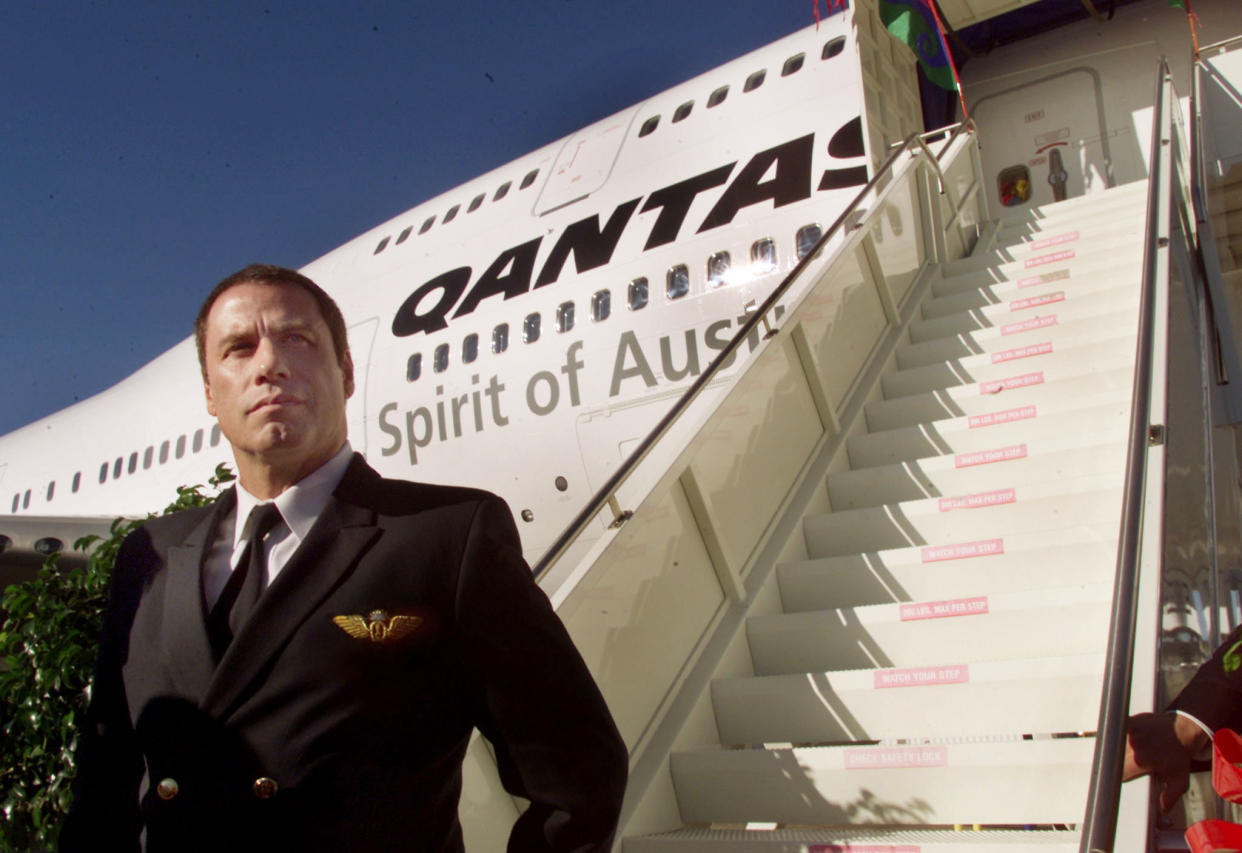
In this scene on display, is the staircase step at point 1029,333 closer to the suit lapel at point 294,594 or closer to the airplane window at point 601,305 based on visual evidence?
the airplane window at point 601,305

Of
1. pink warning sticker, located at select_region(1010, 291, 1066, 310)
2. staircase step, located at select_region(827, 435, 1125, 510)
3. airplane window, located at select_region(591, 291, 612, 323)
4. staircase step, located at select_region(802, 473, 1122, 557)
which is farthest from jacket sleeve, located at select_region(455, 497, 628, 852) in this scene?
airplane window, located at select_region(591, 291, 612, 323)

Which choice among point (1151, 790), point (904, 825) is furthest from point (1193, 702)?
point (904, 825)

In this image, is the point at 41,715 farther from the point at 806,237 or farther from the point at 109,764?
the point at 806,237

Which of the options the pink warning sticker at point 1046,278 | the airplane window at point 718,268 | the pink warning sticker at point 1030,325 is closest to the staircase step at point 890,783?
the pink warning sticker at point 1030,325

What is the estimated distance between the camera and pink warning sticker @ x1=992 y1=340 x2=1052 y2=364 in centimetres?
455

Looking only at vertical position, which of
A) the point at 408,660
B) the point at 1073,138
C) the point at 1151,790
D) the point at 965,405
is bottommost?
the point at 1151,790

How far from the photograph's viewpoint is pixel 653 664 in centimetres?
298

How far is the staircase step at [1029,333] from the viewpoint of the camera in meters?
4.66

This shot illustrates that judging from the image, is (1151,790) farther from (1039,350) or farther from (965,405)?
(1039,350)

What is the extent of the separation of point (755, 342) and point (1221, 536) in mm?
1962

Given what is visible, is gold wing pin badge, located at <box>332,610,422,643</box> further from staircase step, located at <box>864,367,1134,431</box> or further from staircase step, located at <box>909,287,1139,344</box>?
staircase step, located at <box>909,287,1139,344</box>

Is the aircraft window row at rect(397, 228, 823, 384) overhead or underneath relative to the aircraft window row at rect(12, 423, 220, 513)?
underneath

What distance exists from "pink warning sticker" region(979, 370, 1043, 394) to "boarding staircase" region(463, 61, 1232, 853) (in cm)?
2

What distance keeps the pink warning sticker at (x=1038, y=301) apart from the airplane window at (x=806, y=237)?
1356 millimetres
